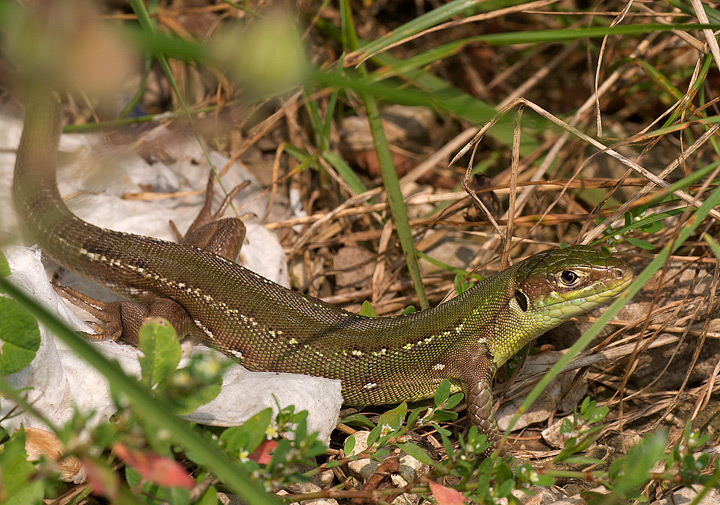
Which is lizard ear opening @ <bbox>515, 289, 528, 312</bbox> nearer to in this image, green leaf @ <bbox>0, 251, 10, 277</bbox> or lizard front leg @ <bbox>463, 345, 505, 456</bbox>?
lizard front leg @ <bbox>463, 345, 505, 456</bbox>

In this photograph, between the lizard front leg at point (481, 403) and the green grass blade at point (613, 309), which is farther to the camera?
the lizard front leg at point (481, 403)

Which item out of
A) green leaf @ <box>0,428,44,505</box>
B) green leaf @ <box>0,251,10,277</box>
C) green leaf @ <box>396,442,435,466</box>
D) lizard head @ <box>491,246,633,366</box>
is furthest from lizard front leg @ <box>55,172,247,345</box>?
lizard head @ <box>491,246,633,366</box>

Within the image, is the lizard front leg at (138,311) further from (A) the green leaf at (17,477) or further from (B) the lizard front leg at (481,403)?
(B) the lizard front leg at (481,403)

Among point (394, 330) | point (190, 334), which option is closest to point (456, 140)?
point (394, 330)

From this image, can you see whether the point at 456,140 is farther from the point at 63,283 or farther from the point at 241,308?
the point at 63,283

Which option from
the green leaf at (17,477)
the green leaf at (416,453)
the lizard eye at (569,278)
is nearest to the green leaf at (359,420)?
the green leaf at (416,453)

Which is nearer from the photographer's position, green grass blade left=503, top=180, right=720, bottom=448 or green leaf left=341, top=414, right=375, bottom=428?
green grass blade left=503, top=180, right=720, bottom=448

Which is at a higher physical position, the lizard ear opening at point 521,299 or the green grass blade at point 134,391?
the green grass blade at point 134,391
